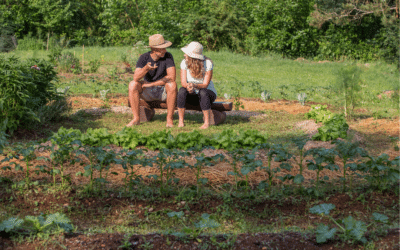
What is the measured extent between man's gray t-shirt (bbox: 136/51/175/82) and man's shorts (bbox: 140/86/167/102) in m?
0.20

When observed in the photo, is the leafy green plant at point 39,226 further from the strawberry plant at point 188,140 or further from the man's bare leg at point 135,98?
the man's bare leg at point 135,98

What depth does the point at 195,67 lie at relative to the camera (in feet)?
21.2

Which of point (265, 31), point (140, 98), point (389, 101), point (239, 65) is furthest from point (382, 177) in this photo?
point (265, 31)

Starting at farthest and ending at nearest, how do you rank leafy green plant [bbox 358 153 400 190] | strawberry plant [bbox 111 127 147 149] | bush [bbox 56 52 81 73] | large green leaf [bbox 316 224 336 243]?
bush [bbox 56 52 81 73]
strawberry plant [bbox 111 127 147 149]
leafy green plant [bbox 358 153 400 190]
large green leaf [bbox 316 224 336 243]

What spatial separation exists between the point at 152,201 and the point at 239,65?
40.5ft

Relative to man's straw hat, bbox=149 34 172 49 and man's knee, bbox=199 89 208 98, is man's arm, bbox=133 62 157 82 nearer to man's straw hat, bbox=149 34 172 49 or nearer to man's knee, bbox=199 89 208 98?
man's straw hat, bbox=149 34 172 49

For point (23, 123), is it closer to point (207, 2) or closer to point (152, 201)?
point (152, 201)

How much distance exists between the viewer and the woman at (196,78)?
6441mm

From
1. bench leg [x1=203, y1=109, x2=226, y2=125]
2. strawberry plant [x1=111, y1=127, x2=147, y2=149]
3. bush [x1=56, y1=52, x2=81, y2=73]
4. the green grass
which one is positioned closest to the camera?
strawberry plant [x1=111, y1=127, x2=147, y2=149]

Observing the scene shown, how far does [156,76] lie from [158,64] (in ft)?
0.62

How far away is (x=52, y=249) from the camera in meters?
2.56

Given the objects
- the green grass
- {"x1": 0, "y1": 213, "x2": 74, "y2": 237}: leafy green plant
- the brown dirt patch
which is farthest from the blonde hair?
{"x1": 0, "y1": 213, "x2": 74, "y2": 237}: leafy green plant

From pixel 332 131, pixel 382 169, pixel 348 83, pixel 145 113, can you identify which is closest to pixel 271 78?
pixel 348 83

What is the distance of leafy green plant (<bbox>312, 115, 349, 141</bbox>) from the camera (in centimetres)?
530
